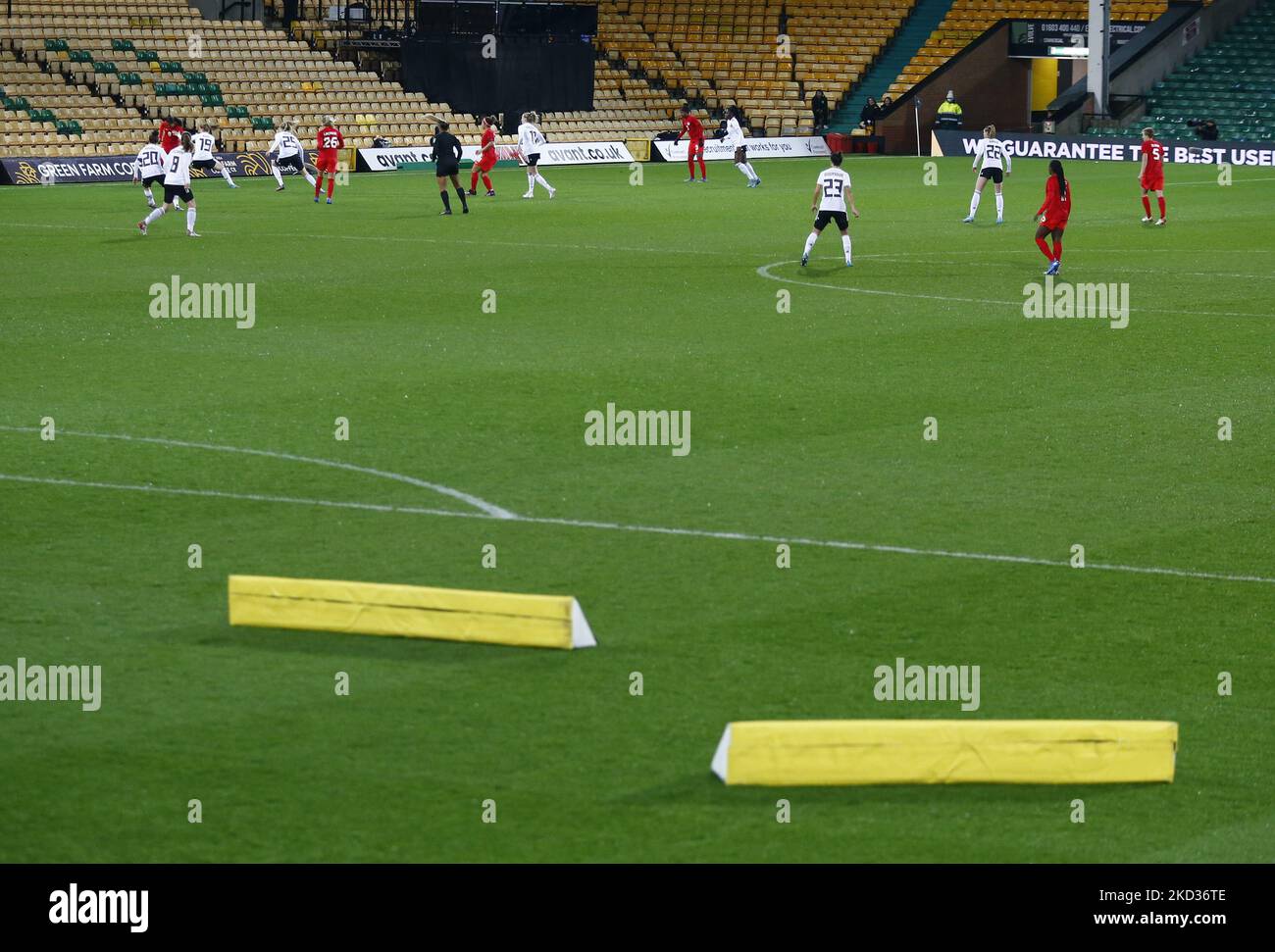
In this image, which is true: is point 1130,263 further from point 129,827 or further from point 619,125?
point 619,125

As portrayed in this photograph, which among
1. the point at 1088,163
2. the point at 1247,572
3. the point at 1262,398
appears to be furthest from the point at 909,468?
the point at 1088,163

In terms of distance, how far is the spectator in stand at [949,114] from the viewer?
2566 inches

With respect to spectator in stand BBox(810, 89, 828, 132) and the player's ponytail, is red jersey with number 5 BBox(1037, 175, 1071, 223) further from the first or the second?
spectator in stand BBox(810, 89, 828, 132)

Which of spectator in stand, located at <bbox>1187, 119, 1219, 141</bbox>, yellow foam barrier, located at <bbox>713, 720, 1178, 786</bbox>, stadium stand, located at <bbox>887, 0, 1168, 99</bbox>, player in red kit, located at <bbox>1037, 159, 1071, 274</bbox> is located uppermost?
stadium stand, located at <bbox>887, 0, 1168, 99</bbox>

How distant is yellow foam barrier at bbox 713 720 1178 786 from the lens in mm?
8586

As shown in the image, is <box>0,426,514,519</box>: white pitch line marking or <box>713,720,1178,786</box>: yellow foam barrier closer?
<box>713,720,1178,786</box>: yellow foam barrier

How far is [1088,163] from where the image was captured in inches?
2295

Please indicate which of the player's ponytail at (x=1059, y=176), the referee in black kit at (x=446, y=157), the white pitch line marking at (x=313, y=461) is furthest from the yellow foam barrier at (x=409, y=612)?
the referee in black kit at (x=446, y=157)

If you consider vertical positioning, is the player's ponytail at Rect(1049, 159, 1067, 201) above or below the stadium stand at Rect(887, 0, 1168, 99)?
below

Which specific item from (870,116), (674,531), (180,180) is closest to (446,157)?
(180,180)

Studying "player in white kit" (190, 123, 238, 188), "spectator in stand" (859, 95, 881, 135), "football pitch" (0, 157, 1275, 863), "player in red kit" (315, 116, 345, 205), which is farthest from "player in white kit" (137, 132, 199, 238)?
"spectator in stand" (859, 95, 881, 135)

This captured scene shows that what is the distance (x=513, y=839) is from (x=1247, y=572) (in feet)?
19.9

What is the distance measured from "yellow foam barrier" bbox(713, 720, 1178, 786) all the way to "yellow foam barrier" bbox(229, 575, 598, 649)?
2068 millimetres

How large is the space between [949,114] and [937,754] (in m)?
59.0
